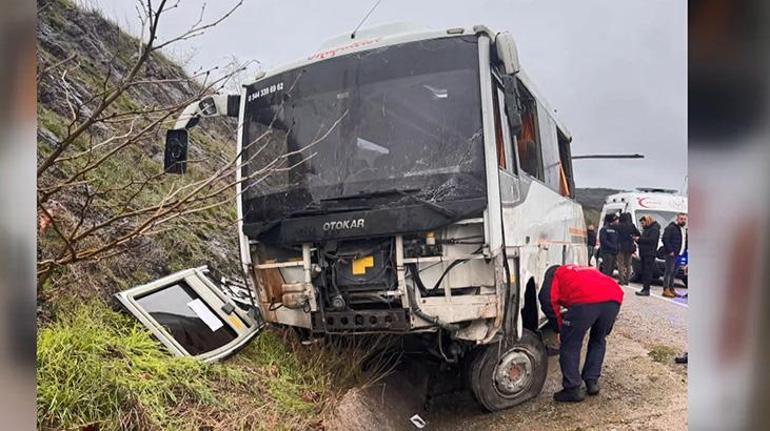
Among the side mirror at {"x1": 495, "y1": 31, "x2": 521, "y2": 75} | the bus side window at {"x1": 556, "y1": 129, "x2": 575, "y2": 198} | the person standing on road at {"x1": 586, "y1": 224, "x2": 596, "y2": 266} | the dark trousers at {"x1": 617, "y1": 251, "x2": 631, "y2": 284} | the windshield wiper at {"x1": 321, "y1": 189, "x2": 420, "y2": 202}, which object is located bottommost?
the dark trousers at {"x1": 617, "y1": 251, "x2": 631, "y2": 284}

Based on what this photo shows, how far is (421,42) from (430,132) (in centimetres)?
33

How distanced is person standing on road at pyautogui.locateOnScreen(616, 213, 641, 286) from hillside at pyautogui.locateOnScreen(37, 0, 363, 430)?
114cm

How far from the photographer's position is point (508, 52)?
5.91 feet

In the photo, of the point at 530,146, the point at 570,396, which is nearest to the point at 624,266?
the point at 570,396

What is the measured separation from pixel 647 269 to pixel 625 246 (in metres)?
0.15

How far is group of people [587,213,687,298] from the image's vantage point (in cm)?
141

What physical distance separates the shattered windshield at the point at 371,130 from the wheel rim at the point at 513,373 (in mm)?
668

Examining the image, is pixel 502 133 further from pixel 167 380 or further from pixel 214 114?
pixel 167 380

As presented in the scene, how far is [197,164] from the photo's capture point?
2.08 m

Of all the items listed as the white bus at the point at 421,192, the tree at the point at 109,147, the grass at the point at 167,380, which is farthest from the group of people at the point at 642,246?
the tree at the point at 109,147

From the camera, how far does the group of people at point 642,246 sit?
141cm

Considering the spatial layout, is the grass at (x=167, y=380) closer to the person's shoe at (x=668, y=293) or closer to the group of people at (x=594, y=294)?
the group of people at (x=594, y=294)

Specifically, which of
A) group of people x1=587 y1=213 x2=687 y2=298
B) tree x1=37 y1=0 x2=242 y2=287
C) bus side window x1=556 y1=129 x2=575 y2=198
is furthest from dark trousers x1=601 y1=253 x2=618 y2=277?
tree x1=37 y1=0 x2=242 y2=287

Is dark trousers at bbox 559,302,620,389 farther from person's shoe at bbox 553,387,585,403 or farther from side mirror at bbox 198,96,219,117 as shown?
side mirror at bbox 198,96,219,117
